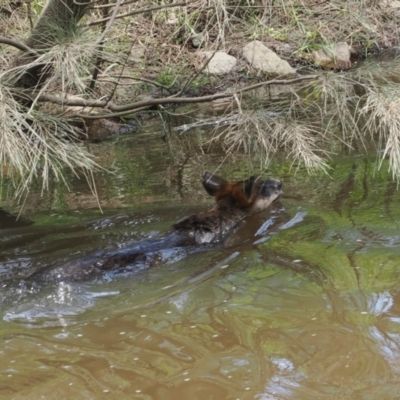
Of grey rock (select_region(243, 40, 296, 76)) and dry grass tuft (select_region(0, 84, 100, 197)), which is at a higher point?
grey rock (select_region(243, 40, 296, 76))

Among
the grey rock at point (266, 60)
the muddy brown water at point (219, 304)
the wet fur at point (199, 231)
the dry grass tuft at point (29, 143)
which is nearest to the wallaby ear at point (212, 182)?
the wet fur at point (199, 231)

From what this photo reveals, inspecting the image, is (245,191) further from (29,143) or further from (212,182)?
(29,143)

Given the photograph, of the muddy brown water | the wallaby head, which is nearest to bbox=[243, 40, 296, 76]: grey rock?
the wallaby head

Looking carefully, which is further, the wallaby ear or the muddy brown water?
the wallaby ear

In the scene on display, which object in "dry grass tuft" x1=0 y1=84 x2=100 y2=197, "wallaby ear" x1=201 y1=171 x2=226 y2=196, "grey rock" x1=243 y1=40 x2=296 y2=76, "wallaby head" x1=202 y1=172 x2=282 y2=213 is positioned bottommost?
"wallaby head" x1=202 y1=172 x2=282 y2=213

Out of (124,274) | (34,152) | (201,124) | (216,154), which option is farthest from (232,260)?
(201,124)

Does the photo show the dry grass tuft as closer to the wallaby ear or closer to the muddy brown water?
the muddy brown water

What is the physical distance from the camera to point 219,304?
375cm

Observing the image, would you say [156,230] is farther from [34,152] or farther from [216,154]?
[216,154]

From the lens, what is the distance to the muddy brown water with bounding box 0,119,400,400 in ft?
9.37

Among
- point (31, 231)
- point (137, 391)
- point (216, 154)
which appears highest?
point (216, 154)

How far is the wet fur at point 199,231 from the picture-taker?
453 centimetres

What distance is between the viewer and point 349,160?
6.94 meters

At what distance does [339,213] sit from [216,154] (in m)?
3.00
